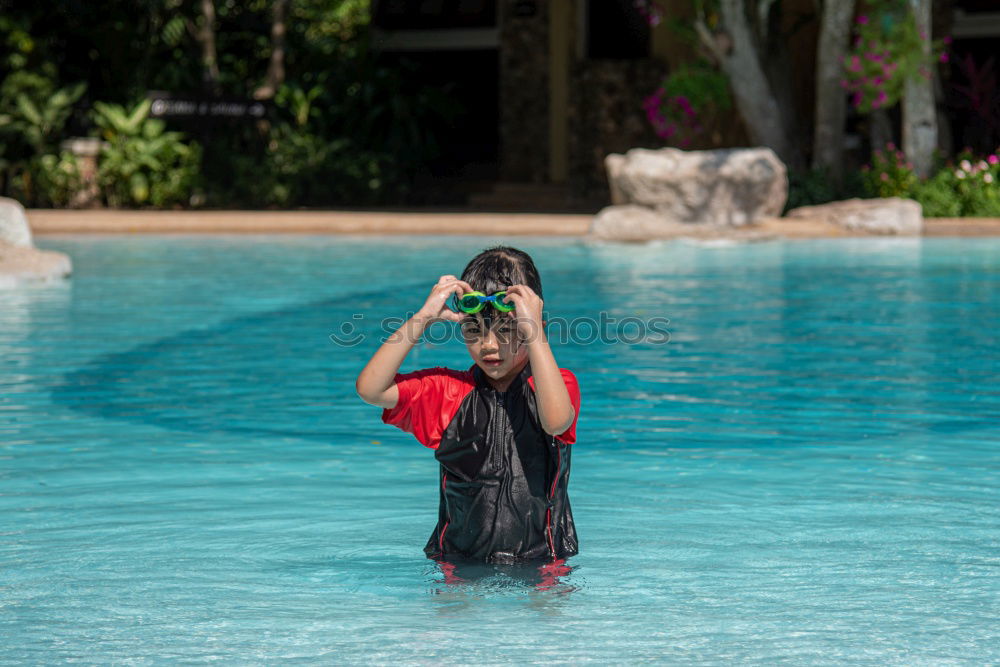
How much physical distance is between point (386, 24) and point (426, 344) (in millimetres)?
17238

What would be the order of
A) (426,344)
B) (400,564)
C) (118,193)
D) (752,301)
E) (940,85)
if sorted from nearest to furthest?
(400,564), (426,344), (752,301), (940,85), (118,193)

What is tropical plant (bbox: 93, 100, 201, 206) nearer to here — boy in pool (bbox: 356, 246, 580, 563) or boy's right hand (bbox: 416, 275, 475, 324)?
boy in pool (bbox: 356, 246, 580, 563)

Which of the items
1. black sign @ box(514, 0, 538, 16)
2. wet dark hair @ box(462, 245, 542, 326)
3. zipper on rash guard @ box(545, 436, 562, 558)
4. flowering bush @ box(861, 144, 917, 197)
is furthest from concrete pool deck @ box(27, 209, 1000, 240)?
wet dark hair @ box(462, 245, 542, 326)

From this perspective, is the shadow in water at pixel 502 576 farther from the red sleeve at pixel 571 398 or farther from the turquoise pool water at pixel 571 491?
the red sleeve at pixel 571 398

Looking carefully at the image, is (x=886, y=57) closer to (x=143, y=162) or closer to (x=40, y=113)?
(x=143, y=162)

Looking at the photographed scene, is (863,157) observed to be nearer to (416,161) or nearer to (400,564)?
(416,161)

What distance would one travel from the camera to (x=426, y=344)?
1146 cm

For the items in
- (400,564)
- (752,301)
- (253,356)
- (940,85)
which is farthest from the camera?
(940,85)

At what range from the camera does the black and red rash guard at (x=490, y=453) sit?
4.64 metres

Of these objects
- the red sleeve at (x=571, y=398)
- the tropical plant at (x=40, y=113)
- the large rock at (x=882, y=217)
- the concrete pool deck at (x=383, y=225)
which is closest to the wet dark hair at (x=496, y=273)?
the red sleeve at (x=571, y=398)

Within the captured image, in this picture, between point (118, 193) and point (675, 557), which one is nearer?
point (675, 557)

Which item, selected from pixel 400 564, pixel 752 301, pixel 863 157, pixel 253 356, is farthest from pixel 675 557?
pixel 863 157

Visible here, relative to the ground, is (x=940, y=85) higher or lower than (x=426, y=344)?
higher

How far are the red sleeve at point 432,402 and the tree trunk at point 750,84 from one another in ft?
57.8
